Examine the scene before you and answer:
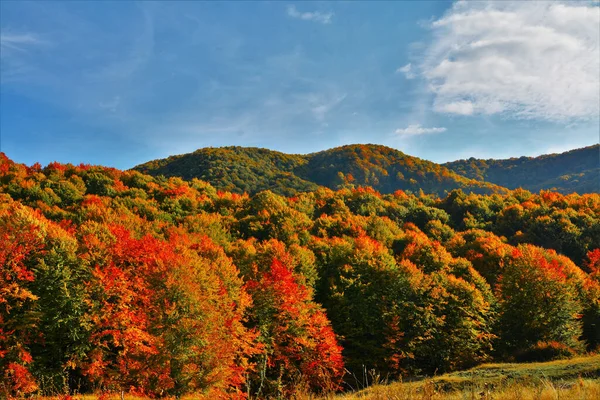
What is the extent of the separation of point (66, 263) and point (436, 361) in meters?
38.5

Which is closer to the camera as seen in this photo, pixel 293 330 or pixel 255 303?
pixel 293 330

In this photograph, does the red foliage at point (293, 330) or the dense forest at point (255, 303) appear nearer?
the dense forest at point (255, 303)

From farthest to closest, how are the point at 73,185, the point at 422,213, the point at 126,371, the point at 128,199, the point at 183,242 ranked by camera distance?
the point at 422,213 → the point at 73,185 → the point at 128,199 → the point at 183,242 → the point at 126,371

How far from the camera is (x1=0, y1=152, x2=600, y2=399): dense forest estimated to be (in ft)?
97.6

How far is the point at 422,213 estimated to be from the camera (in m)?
98.6

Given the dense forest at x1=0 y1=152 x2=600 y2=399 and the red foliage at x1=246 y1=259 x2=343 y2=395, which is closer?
the dense forest at x1=0 y1=152 x2=600 y2=399

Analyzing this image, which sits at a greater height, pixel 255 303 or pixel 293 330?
pixel 255 303

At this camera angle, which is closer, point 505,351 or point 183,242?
point 505,351

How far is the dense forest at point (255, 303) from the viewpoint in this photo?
29.8m

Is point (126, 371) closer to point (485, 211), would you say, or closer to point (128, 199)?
point (128, 199)

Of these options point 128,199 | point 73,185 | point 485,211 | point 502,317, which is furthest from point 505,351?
point 73,185

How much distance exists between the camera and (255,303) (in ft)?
134

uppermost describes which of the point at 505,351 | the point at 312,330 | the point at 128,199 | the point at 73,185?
the point at 73,185

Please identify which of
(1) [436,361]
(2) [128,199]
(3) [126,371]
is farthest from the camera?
(2) [128,199]
